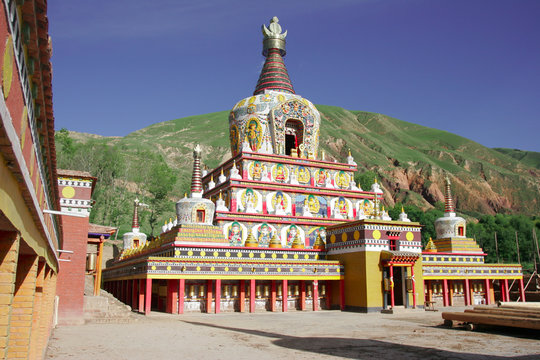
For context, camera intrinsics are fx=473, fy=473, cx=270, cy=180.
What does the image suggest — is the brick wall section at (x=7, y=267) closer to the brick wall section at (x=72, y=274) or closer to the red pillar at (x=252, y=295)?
the brick wall section at (x=72, y=274)

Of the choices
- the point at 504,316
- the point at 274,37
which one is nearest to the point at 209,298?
the point at 504,316

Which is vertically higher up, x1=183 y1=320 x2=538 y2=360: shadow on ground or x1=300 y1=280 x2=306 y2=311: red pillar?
x1=300 y1=280 x2=306 y2=311: red pillar

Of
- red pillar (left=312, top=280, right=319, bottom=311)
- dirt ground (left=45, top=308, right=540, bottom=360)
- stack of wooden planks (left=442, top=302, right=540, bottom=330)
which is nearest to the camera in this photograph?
dirt ground (left=45, top=308, right=540, bottom=360)

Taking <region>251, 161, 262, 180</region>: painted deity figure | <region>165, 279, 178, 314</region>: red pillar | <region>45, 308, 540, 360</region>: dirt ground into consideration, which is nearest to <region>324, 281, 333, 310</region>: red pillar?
<region>45, 308, 540, 360</region>: dirt ground

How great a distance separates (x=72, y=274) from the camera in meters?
20.3

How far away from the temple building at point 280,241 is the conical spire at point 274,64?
0.10 meters

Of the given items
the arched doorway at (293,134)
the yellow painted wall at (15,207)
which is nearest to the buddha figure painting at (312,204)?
the arched doorway at (293,134)

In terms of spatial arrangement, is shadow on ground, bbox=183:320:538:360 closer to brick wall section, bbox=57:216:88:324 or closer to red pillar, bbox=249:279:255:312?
brick wall section, bbox=57:216:88:324

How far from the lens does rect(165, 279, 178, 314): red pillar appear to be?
26.3 metres

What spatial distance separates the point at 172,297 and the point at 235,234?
28.1 feet

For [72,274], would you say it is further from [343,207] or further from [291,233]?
[343,207]

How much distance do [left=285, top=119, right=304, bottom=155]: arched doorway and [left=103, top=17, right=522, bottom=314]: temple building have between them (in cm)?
9

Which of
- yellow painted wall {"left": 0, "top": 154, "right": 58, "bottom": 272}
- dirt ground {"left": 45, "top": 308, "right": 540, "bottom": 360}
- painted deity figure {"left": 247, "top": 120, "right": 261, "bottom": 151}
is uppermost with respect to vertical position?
painted deity figure {"left": 247, "top": 120, "right": 261, "bottom": 151}

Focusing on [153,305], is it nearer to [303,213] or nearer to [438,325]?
[303,213]
